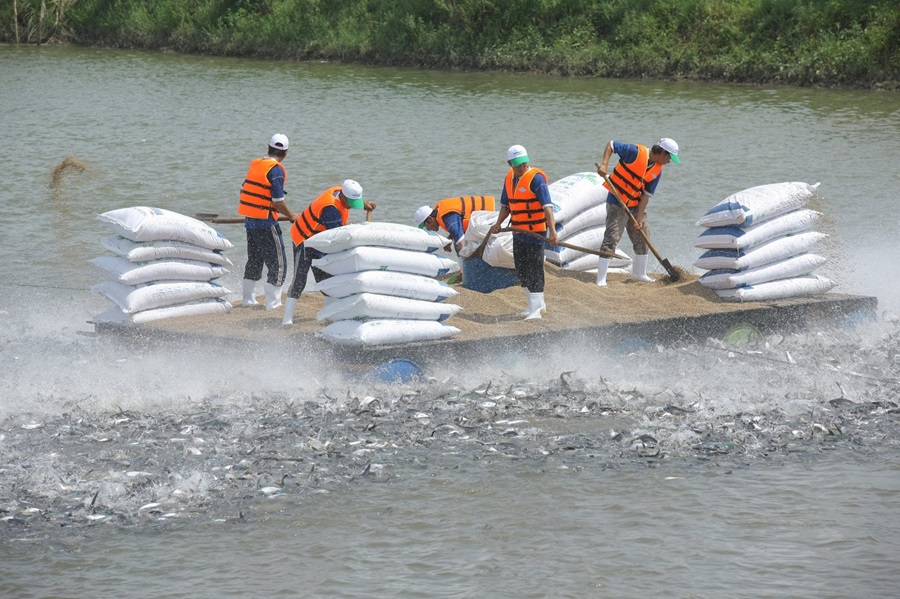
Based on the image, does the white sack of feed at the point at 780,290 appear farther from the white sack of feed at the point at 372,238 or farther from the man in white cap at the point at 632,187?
the white sack of feed at the point at 372,238

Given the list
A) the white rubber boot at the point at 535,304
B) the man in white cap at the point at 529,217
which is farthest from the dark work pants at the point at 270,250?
the white rubber boot at the point at 535,304

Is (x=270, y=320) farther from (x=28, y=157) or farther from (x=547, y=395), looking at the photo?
(x=28, y=157)

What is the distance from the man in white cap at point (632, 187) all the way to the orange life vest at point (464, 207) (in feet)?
4.09

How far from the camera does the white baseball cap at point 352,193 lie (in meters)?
10.9

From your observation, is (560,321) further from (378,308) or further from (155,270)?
(155,270)

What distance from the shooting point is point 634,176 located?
41.2 ft

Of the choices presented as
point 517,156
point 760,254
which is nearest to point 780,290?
point 760,254

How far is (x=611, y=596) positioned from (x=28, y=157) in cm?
1872

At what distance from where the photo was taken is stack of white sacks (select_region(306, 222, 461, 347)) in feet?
33.3

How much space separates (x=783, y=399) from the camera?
10117 mm

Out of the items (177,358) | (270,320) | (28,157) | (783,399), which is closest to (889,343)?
(783,399)

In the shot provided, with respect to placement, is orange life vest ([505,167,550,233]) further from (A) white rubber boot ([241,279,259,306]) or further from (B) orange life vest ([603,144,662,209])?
(A) white rubber boot ([241,279,259,306])

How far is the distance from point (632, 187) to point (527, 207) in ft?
6.48

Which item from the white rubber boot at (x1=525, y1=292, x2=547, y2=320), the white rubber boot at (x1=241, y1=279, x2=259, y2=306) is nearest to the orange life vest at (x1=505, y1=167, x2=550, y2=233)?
the white rubber boot at (x1=525, y1=292, x2=547, y2=320)
